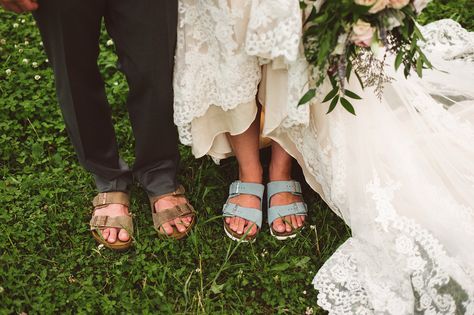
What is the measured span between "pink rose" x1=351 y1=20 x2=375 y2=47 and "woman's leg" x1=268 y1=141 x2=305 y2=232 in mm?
844

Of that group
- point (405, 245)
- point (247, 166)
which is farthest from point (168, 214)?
point (405, 245)

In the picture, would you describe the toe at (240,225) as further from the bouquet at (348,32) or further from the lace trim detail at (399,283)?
the bouquet at (348,32)

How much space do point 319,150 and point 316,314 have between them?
0.70m

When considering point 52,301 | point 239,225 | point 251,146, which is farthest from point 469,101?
point 52,301

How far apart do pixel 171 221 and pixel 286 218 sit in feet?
1.79

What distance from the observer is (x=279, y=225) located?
2.79 m

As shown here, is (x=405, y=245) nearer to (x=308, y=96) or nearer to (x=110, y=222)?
(x=308, y=96)

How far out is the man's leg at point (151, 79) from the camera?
2.28 m

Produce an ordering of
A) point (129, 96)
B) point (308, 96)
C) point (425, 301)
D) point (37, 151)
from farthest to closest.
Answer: point (37, 151), point (129, 96), point (425, 301), point (308, 96)

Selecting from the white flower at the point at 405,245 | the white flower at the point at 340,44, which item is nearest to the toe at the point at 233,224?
the white flower at the point at 405,245

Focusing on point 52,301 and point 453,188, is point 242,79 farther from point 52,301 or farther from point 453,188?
point 52,301

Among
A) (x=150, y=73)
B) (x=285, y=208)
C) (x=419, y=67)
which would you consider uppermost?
(x=419, y=67)

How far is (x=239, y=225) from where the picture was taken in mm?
2793

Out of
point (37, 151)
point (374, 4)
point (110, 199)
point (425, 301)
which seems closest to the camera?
point (374, 4)
